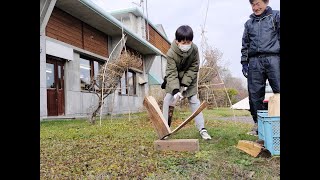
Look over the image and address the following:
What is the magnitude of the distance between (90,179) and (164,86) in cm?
103

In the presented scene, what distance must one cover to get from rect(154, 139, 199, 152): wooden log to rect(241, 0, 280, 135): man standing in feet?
1.48

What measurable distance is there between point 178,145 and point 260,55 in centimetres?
67

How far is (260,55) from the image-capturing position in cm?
147

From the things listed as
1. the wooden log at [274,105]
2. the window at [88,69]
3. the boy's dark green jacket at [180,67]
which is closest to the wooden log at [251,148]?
the wooden log at [274,105]

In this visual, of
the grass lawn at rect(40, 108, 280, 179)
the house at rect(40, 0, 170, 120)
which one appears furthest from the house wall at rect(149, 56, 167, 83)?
the grass lawn at rect(40, 108, 280, 179)

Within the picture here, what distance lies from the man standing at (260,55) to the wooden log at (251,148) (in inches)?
12.2

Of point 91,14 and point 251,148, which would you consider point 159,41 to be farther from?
point 91,14

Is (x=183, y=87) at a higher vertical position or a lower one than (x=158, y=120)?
higher

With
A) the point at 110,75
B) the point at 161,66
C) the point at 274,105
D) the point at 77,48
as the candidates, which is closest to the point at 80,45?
the point at 77,48

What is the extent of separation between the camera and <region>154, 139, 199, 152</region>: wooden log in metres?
1.45

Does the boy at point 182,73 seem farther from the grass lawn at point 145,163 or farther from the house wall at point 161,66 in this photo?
the grass lawn at point 145,163
